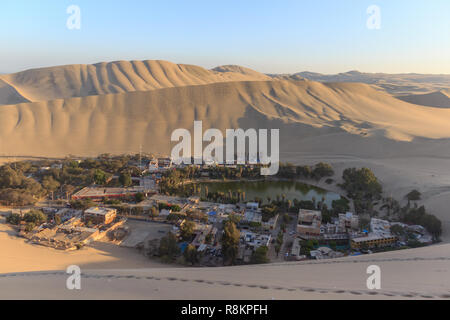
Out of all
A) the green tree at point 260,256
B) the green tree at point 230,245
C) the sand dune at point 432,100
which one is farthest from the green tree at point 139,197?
the sand dune at point 432,100

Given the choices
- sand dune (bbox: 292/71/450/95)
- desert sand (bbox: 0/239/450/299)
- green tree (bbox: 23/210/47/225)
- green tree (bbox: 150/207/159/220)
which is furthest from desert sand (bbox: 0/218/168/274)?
sand dune (bbox: 292/71/450/95)

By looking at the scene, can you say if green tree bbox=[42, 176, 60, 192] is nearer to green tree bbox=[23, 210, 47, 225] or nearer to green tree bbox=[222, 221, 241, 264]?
green tree bbox=[23, 210, 47, 225]

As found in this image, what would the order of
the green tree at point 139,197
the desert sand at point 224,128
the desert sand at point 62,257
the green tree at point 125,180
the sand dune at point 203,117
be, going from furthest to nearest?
1. the sand dune at point 203,117
2. the green tree at point 125,180
3. the green tree at point 139,197
4. the desert sand at point 62,257
5. the desert sand at point 224,128

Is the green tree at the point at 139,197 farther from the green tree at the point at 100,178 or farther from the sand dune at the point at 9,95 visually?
the sand dune at the point at 9,95

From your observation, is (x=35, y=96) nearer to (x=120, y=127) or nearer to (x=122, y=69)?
(x=122, y=69)
